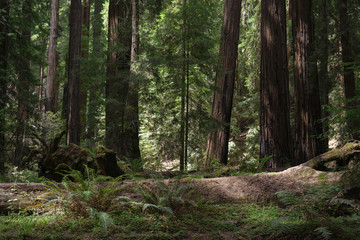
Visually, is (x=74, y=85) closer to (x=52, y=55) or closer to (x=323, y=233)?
(x=52, y=55)

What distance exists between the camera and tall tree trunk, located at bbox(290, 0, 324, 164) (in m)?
10.3

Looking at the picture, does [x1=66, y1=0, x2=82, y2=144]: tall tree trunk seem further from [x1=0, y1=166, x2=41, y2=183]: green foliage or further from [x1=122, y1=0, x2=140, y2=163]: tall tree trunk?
[x1=0, y1=166, x2=41, y2=183]: green foliage

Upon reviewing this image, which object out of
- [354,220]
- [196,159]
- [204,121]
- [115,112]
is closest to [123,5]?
[115,112]

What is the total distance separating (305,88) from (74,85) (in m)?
8.58

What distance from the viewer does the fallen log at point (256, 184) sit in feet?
17.3

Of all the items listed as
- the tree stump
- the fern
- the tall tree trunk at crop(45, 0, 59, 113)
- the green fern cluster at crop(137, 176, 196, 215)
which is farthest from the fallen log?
the tall tree trunk at crop(45, 0, 59, 113)

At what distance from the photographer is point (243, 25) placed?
674 inches

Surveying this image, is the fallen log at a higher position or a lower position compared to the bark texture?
lower

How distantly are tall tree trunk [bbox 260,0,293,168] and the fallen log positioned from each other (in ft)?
10.6

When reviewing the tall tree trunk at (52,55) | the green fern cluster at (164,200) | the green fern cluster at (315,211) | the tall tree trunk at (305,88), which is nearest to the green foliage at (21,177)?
the green fern cluster at (164,200)

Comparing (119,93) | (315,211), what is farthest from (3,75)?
(315,211)

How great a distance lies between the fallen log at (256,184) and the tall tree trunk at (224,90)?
172 inches

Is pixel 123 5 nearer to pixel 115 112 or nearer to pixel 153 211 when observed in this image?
pixel 115 112

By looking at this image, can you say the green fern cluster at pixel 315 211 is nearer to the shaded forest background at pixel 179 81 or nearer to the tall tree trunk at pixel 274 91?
the shaded forest background at pixel 179 81
